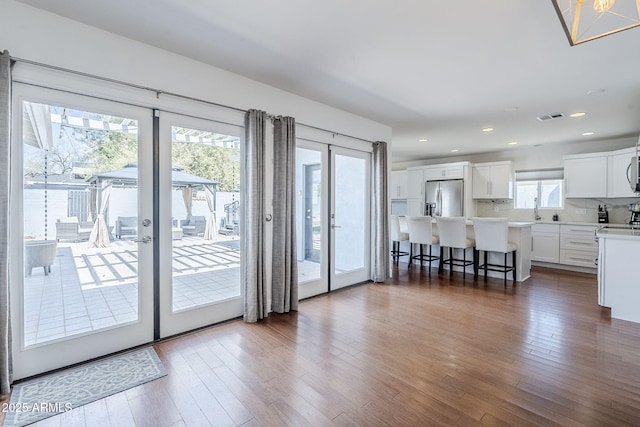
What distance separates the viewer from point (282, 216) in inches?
138

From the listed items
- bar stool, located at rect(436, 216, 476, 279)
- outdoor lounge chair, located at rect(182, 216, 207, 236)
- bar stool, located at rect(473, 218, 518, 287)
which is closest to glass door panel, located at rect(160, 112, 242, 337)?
outdoor lounge chair, located at rect(182, 216, 207, 236)

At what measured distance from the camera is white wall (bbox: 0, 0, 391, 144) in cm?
212

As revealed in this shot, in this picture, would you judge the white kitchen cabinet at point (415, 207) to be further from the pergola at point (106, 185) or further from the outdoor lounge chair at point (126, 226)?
the outdoor lounge chair at point (126, 226)

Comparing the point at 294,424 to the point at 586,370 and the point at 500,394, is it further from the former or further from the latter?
the point at 586,370

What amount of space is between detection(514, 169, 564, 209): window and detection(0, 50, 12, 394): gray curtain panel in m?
8.54

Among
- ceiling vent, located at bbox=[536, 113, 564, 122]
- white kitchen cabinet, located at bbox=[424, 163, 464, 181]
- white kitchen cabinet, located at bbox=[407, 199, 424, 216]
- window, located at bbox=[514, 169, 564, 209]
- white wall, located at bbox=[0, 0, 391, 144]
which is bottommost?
white kitchen cabinet, located at bbox=[407, 199, 424, 216]

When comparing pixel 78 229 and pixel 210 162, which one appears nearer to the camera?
pixel 78 229

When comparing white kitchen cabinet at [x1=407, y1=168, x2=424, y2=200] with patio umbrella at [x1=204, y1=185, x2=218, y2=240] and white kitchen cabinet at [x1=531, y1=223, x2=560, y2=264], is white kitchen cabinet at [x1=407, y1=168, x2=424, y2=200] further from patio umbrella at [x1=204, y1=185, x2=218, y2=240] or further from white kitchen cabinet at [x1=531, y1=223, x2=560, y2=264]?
patio umbrella at [x1=204, y1=185, x2=218, y2=240]

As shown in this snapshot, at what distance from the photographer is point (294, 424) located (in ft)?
5.70

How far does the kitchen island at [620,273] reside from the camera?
3324 mm

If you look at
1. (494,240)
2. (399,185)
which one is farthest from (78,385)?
(399,185)

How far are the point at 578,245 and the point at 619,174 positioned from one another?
57.4 inches

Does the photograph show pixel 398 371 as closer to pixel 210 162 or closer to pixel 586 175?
pixel 210 162

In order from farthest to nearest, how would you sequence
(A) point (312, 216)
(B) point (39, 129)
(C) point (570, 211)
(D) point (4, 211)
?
(C) point (570, 211) → (A) point (312, 216) → (B) point (39, 129) → (D) point (4, 211)
